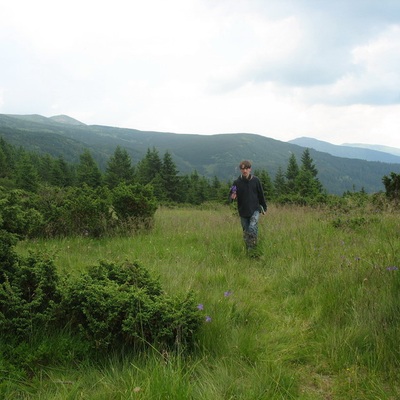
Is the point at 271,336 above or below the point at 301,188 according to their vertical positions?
above

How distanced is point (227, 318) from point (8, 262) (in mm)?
2206

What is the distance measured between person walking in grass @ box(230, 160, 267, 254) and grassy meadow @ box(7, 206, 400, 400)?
592 mm

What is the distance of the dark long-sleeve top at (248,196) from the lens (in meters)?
6.36

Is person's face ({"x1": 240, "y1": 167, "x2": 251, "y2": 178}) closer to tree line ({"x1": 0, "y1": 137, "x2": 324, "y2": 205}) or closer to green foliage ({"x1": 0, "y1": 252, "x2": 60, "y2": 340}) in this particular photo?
green foliage ({"x1": 0, "y1": 252, "x2": 60, "y2": 340})

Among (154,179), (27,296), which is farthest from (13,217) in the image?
(154,179)

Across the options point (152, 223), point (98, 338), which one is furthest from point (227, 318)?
point (152, 223)

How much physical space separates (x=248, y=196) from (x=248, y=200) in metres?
0.09

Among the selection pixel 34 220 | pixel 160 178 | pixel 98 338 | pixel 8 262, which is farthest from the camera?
pixel 160 178

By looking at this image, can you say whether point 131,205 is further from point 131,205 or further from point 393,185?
point 393,185

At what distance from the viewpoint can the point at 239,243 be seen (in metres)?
6.54

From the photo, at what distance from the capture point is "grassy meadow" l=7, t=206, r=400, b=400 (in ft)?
6.81

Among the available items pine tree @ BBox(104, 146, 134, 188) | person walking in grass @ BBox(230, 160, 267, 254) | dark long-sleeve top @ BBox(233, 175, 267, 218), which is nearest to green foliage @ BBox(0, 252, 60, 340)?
person walking in grass @ BBox(230, 160, 267, 254)

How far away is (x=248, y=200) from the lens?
20.9 feet

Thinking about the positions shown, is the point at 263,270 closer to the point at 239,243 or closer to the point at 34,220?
the point at 239,243
